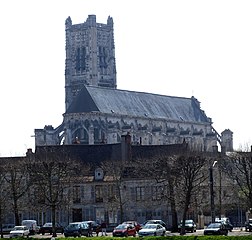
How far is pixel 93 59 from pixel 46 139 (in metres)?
40.0

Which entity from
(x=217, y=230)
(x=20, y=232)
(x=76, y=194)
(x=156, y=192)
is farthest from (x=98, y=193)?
(x=217, y=230)

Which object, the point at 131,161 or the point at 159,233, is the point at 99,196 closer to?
the point at 131,161

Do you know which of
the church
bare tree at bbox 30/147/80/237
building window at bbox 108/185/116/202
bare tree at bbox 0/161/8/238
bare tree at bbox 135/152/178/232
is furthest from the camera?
the church

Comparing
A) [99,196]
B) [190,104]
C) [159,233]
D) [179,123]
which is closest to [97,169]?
[99,196]

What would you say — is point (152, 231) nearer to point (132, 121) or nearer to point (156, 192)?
point (156, 192)

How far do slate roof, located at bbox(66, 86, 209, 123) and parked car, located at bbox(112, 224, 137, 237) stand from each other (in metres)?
103

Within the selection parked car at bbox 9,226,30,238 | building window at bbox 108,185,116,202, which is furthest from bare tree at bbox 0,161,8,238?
building window at bbox 108,185,116,202

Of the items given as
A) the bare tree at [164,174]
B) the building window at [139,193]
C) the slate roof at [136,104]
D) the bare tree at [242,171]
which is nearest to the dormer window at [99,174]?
the bare tree at [164,174]

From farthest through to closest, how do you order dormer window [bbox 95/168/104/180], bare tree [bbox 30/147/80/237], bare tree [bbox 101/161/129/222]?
dormer window [bbox 95/168/104/180], bare tree [bbox 101/161/129/222], bare tree [bbox 30/147/80/237]

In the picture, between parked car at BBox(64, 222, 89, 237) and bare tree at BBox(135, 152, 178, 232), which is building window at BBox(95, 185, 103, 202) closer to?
bare tree at BBox(135, 152, 178, 232)

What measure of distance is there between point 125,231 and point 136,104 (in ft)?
384

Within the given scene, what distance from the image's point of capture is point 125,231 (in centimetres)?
5878

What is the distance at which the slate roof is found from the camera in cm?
16525

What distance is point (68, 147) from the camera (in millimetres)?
92250
